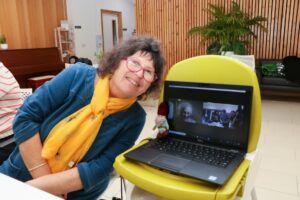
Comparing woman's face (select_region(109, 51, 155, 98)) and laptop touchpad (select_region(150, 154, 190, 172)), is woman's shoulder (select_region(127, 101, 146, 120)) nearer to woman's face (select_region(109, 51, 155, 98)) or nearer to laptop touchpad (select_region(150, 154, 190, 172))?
woman's face (select_region(109, 51, 155, 98))

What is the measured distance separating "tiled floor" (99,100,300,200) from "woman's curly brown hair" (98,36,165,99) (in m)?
0.28

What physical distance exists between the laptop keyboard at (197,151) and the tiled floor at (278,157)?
16cm

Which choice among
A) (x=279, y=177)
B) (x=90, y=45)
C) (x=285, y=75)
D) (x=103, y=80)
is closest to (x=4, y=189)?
(x=103, y=80)

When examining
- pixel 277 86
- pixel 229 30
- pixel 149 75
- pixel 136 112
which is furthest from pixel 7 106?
pixel 277 86

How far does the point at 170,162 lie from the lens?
0.86 meters

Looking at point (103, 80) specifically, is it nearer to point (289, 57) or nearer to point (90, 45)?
point (289, 57)

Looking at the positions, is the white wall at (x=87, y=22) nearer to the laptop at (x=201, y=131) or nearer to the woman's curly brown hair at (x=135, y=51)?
the woman's curly brown hair at (x=135, y=51)

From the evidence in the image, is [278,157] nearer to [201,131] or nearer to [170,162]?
[201,131]

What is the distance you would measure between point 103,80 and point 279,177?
6.68ft

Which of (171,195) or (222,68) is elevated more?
(222,68)

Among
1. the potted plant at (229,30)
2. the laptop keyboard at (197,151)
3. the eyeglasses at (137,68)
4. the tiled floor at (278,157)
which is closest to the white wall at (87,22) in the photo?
the potted plant at (229,30)

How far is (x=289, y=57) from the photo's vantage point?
5.13 meters

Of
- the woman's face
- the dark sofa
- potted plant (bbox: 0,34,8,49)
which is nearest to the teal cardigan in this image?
the woman's face

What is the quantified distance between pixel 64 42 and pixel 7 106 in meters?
5.39
